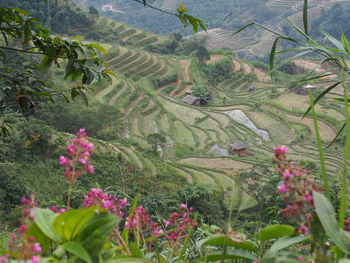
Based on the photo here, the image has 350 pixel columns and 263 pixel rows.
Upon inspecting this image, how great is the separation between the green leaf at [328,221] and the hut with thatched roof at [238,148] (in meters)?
18.2

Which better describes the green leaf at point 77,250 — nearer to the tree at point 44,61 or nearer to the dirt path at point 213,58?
the tree at point 44,61

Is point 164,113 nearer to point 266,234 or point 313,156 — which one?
point 313,156

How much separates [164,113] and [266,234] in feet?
70.6

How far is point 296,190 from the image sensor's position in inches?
20.1

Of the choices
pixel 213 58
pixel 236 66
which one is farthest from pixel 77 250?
pixel 213 58

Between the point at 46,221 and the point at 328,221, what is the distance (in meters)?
0.42

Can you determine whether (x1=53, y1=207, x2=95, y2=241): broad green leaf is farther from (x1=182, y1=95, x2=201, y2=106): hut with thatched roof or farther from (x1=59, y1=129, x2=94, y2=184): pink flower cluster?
(x1=182, y1=95, x2=201, y2=106): hut with thatched roof

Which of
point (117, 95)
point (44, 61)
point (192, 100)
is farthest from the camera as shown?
point (192, 100)

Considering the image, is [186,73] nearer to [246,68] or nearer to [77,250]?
[246,68]

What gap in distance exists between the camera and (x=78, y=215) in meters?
0.54

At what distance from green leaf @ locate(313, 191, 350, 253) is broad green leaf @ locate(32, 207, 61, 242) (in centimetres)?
38

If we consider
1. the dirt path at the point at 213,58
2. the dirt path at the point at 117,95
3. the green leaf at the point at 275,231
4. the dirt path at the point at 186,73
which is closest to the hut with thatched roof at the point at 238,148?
the dirt path at the point at 117,95

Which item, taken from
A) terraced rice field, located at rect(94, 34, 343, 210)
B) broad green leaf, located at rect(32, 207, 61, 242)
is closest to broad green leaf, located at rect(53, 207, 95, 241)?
→ broad green leaf, located at rect(32, 207, 61, 242)

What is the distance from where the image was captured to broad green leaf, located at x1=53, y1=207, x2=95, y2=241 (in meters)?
0.53
